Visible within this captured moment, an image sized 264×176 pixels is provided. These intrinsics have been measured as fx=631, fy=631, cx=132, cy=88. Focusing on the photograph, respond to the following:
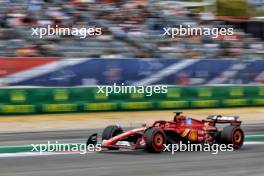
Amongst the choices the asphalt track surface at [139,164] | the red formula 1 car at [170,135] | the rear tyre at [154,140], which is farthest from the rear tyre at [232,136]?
the rear tyre at [154,140]

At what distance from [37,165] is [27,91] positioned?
28.5ft

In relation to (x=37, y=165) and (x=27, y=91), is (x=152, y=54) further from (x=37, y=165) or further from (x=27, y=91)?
(x=37, y=165)

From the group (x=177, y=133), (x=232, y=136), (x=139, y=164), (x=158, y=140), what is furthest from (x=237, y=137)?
(x=139, y=164)

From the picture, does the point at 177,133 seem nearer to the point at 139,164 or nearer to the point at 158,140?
the point at 158,140

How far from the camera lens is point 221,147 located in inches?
431

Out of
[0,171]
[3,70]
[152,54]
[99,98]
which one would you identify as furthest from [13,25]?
[0,171]

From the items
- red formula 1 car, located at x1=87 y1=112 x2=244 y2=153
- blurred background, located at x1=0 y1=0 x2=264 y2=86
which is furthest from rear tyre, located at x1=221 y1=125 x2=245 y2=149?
blurred background, located at x1=0 y1=0 x2=264 y2=86

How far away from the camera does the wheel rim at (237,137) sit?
35.8ft

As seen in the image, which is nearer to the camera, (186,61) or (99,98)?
(99,98)

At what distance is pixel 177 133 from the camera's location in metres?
10.4

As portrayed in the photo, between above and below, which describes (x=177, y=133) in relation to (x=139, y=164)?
above

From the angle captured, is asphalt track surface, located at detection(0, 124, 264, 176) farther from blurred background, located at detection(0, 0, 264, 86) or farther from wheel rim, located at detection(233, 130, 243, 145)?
blurred background, located at detection(0, 0, 264, 86)

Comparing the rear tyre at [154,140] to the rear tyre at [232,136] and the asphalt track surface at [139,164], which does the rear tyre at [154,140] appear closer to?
the asphalt track surface at [139,164]

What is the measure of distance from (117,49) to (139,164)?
10.8 m
